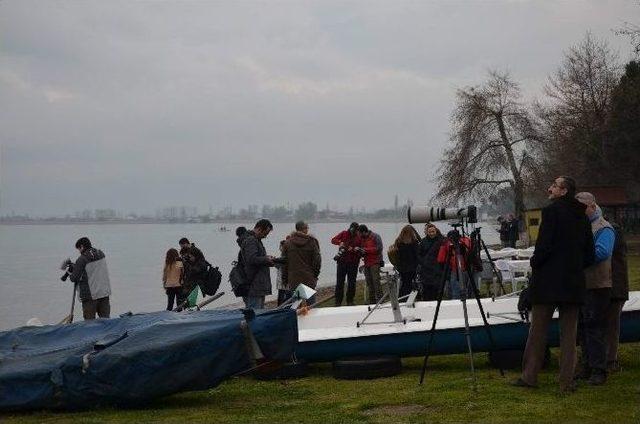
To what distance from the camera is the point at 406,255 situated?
48.2 ft

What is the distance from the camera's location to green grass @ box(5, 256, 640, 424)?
645 cm

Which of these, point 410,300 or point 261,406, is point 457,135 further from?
point 261,406

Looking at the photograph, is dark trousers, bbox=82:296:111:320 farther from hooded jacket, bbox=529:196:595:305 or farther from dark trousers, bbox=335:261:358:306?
hooded jacket, bbox=529:196:595:305

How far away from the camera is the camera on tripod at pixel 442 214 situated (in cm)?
766

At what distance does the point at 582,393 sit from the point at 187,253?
865 cm

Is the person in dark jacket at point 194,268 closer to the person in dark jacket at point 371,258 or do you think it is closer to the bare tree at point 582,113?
the person in dark jacket at point 371,258

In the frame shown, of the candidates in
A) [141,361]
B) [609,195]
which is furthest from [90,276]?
[609,195]

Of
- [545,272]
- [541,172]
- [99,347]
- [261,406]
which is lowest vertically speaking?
[261,406]

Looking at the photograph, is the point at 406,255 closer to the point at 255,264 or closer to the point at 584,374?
the point at 255,264

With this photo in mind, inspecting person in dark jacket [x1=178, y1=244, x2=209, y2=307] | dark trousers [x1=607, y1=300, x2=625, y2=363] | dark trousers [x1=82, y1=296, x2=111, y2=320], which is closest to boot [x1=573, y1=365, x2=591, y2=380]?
dark trousers [x1=607, y1=300, x2=625, y2=363]

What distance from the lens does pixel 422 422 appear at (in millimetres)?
6332

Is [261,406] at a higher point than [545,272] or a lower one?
lower

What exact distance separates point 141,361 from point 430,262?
19.3 feet

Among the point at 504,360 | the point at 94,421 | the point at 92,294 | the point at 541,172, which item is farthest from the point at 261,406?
the point at 541,172
